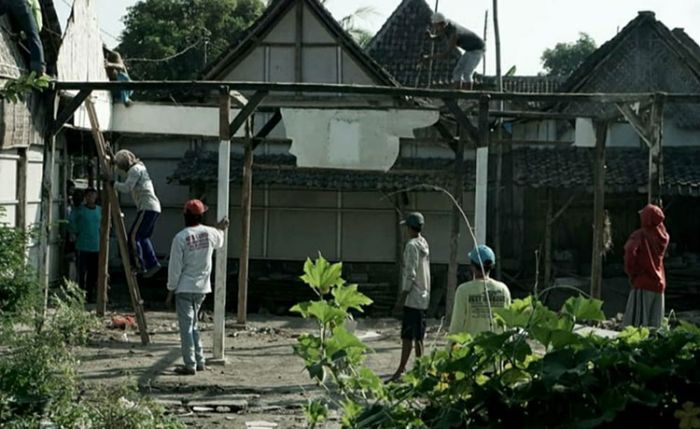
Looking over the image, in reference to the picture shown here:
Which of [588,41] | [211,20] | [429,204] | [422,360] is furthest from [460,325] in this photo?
[588,41]

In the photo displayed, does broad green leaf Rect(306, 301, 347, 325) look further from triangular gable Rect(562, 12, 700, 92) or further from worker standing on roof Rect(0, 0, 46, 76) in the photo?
triangular gable Rect(562, 12, 700, 92)

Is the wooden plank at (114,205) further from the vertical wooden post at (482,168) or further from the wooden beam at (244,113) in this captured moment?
the vertical wooden post at (482,168)

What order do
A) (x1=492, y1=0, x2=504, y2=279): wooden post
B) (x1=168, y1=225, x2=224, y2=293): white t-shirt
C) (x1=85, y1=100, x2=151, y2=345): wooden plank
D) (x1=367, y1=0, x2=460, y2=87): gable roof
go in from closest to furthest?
1. (x1=168, y1=225, x2=224, y2=293): white t-shirt
2. (x1=85, y1=100, x2=151, y2=345): wooden plank
3. (x1=492, y1=0, x2=504, y2=279): wooden post
4. (x1=367, y1=0, x2=460, y2=87): gable roof

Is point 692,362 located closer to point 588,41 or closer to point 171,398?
point 171,398

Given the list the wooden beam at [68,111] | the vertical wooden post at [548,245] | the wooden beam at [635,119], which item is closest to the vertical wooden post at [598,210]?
the wooden beam at [635,119]

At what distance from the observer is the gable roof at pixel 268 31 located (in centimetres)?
2320

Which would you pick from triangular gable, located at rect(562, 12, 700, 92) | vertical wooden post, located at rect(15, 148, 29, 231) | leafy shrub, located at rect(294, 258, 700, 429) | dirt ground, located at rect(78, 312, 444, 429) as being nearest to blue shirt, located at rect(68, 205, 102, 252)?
dirt ground, located at rect(78, 312, 444, 429)

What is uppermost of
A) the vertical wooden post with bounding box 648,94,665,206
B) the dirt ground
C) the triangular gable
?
the triangular gable

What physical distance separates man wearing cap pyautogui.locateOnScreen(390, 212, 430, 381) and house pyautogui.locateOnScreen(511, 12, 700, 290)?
39.6 ft

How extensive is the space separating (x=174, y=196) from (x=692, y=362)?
1961 cm

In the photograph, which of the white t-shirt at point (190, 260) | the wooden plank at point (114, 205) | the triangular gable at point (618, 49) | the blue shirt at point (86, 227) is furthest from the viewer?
the triangular gable at point (618, 49)

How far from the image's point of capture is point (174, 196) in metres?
23.9

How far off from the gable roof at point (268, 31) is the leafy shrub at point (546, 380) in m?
18.1

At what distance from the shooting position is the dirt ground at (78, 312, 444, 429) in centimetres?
972
